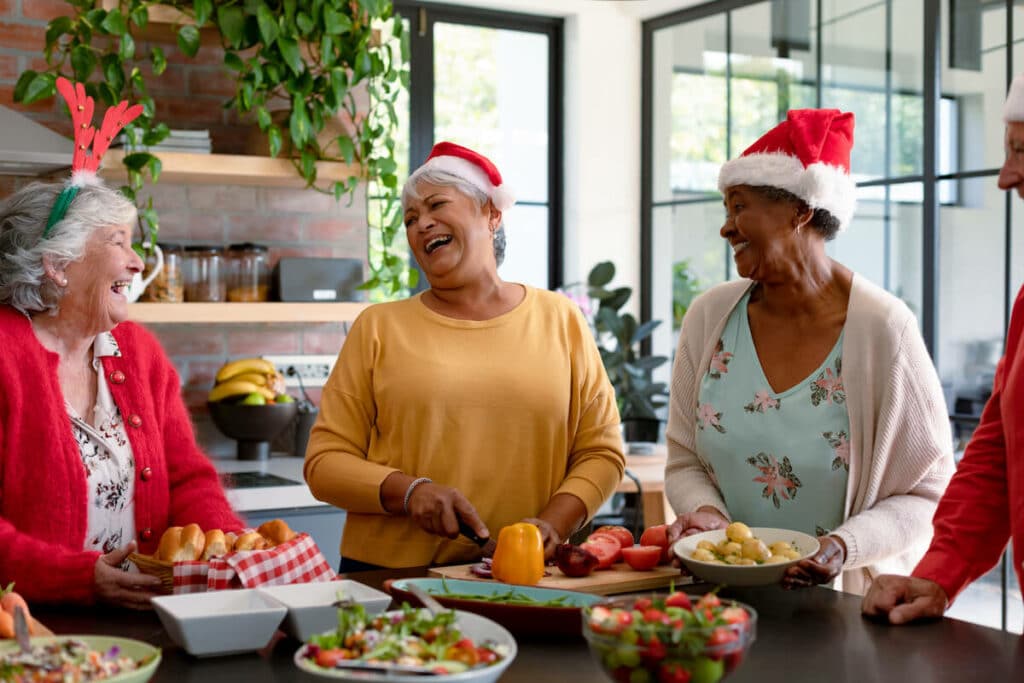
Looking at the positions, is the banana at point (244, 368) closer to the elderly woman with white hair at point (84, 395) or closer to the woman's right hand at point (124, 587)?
the elderly woman with white hair at point (84, 395)

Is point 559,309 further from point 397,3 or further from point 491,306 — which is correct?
point 397,3

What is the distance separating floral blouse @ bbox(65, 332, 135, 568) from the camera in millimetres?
2180

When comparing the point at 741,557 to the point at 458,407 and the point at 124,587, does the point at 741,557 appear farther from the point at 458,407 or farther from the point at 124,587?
the point at 124,587

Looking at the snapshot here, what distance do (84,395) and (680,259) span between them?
3.52 metres

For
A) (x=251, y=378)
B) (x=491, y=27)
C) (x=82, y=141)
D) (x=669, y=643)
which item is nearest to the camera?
(x=669, y=643)

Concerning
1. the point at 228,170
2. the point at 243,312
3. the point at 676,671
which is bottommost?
the point at 676,671

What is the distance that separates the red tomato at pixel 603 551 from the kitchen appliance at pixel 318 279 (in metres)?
2.14

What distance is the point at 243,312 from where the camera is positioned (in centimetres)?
375

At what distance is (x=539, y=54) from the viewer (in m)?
5.28

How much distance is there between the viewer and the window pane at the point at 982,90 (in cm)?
403

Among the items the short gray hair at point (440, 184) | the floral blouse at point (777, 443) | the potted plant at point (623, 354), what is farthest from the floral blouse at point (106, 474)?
A: the potted plant at point (623, 354)

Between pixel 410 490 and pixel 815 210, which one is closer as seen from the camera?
pixel 410 490

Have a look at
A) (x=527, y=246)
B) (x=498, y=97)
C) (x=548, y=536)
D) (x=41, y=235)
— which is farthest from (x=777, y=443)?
(x=498, y=97)

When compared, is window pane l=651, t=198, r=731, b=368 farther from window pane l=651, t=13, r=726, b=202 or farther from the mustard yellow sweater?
the mustard yellow sweater
